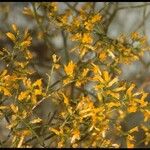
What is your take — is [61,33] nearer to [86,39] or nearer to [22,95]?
[86,39]

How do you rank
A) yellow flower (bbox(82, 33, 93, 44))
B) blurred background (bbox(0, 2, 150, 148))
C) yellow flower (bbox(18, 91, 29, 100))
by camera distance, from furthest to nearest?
blurred background (bbox(0, 2, 150, 148)), yellow flower (bbox(82, 33, 93, 44)), yellow flower (bbox(18, 91, 29, 100))

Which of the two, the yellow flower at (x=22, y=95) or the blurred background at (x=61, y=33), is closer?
the yellow flower at (x=22, y=95)

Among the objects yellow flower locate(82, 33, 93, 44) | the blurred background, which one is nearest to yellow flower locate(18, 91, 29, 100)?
yellow flower locate(82, 33, 93, 44)

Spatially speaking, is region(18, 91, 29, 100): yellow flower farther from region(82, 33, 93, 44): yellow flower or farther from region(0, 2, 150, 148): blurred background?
region(0, 2, 150, 148): blurred background

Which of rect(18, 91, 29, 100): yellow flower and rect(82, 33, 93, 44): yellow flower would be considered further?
rect(82, 33, 93, 44): yellow flower

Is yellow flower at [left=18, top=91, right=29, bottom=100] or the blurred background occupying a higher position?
the blurred background

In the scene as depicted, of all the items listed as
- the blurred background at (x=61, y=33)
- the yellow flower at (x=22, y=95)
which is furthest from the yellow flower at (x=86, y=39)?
the blurred background at (x=61, y=33)

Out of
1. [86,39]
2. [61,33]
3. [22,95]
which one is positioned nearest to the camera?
[22,95]

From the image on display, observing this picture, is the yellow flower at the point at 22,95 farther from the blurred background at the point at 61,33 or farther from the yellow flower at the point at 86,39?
the blurred background at the point at 61,33

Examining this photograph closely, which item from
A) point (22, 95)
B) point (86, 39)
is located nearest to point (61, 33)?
point (86, 39)
